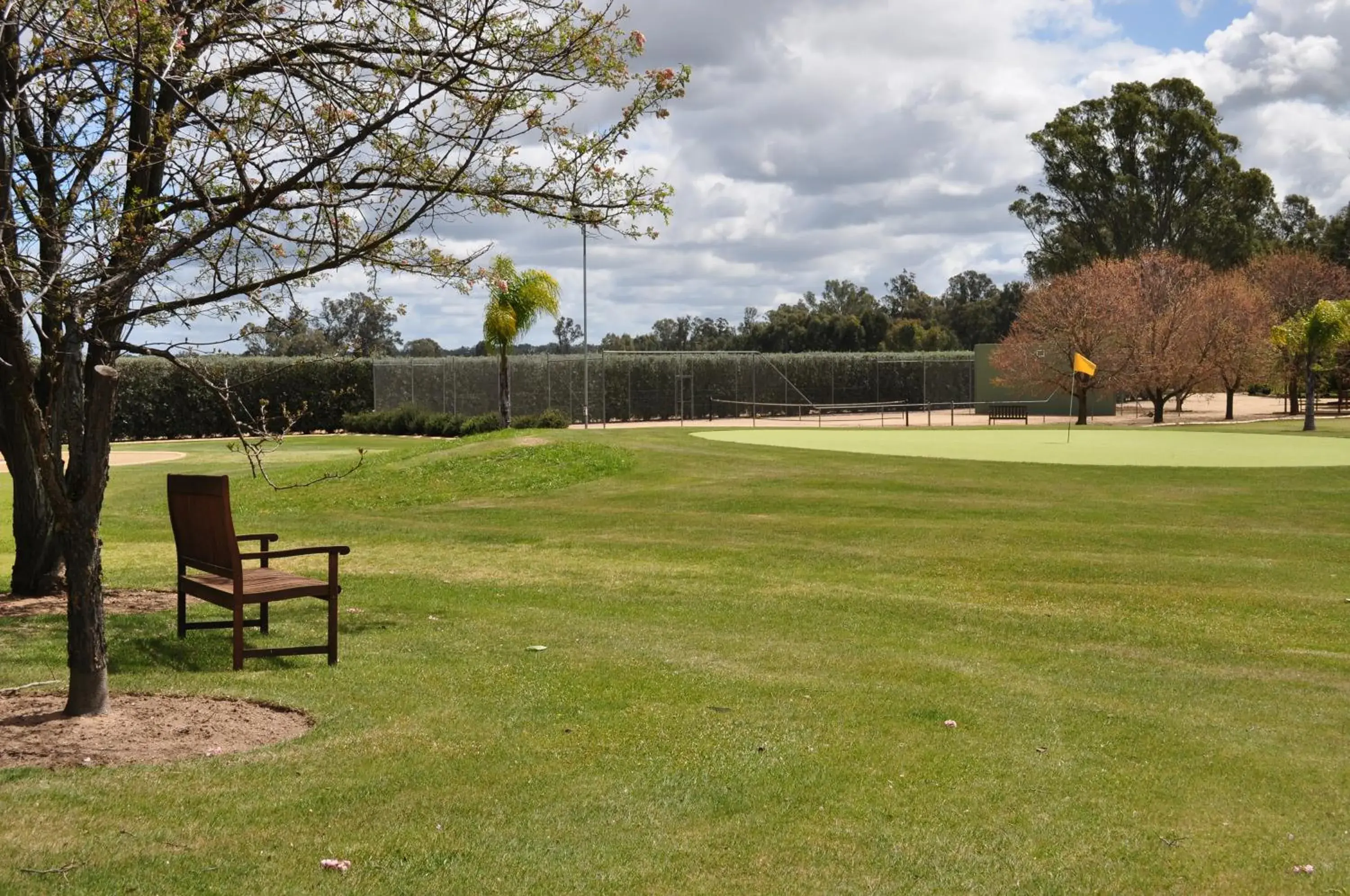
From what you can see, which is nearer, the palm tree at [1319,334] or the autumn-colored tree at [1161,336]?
the palm tree at [1319,334]

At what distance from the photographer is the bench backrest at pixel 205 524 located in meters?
7.61

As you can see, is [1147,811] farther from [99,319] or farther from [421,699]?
[99,319]

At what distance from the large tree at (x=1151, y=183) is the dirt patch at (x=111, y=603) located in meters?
67.6

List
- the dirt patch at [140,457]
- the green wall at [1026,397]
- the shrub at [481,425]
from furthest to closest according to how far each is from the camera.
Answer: the green wall at [1026,397], the shrub at [481,425], the dirt patch at [140,457]

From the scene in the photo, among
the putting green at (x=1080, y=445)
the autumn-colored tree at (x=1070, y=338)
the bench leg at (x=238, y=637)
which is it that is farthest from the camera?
the autumn-colored tree at (x=1070, y=338)

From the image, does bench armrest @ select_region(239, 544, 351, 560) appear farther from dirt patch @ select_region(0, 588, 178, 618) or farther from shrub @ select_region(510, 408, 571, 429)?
shrub @ select_region(510, 408, 571, 429)

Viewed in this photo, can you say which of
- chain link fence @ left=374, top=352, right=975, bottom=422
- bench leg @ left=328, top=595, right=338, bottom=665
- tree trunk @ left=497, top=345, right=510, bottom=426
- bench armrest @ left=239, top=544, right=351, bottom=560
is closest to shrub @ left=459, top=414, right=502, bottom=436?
tree trunk @ left=497, top=345, right=510, bottom=426

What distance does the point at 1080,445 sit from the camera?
29984mm

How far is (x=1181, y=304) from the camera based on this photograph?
159ft

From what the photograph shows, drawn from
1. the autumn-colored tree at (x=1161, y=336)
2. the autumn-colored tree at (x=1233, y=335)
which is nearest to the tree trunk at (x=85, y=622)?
the autumn-colored tree at (x=1161, y=336)

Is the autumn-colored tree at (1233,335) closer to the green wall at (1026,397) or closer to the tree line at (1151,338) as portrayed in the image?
the tree line at (1151,338)

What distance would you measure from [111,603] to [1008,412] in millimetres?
41819

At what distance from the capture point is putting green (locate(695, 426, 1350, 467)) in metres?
25.1

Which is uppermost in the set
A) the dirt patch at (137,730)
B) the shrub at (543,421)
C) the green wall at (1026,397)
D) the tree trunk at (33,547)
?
the green wall at (1026,397)
